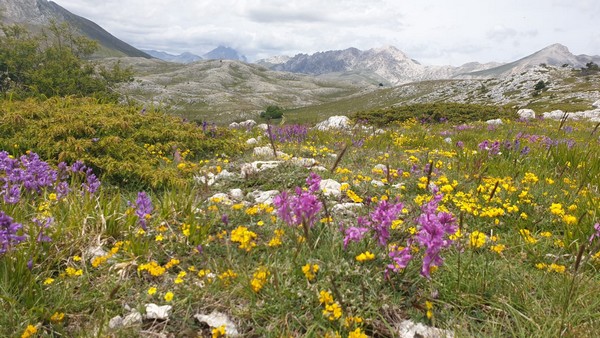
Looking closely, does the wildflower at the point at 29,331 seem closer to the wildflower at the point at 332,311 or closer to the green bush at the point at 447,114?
the wildflower at the point at 332,311

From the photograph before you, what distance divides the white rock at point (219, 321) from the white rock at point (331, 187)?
2609 mm

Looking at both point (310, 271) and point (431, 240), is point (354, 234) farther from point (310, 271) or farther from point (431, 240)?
point (431, 240)

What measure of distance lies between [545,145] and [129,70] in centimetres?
4694

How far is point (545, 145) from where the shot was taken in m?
7.98

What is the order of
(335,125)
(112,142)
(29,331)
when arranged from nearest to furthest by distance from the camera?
(29,331) < (112,142) < (335,125)

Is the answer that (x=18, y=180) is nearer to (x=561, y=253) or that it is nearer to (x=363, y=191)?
(x=363, y=191)

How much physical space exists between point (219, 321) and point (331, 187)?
309cm

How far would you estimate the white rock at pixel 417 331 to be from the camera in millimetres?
2707

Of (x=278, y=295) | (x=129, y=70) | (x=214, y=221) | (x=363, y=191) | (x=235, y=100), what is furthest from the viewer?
(x=235, y=100)

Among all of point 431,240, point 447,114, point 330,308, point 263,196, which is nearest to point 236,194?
point 263,196

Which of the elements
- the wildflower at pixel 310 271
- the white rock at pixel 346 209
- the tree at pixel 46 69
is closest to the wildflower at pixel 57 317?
the wildflower at pixel 310 271

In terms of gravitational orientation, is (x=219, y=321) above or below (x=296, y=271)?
below

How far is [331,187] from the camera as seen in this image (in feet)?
18.2

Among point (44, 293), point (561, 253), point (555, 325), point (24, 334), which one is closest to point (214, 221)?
point (44, 293)
